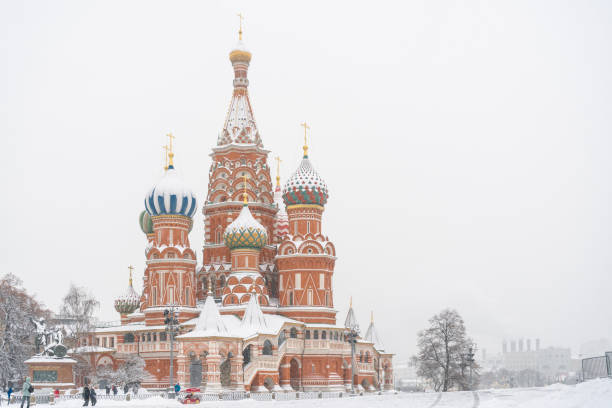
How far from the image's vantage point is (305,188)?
52.7 metres

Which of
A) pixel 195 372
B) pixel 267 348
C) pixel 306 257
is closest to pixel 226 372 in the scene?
pixel 195 372

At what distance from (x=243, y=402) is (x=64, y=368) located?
12498 mm

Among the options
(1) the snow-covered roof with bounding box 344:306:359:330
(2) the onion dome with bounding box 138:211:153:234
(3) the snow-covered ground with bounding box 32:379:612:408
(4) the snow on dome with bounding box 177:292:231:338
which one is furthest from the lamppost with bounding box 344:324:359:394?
(2) the onion dome with bounding box 138:211:153:234

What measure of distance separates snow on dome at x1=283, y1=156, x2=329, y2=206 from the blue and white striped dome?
22.0ft

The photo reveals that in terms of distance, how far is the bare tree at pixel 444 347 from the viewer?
53875mm

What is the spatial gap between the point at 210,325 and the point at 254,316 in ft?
11.9

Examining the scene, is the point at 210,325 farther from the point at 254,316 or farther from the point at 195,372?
the point at 195,372

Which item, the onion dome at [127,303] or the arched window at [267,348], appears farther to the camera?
the onion dome at [127,303]

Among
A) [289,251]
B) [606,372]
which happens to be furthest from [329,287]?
[606,372]

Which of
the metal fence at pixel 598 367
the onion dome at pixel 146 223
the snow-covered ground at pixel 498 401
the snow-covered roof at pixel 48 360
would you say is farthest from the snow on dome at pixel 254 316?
the metal fence at pixel 598 367

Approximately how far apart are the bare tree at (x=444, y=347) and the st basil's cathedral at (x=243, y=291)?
3.85 meters

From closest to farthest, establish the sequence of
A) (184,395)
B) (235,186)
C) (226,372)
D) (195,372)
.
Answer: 1. (184,395)
2. (226,372)
3. (195,372)
4. (235,186)

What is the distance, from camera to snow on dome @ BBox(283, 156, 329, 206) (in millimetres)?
52719

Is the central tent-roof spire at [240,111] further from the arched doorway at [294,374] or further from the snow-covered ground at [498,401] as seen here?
the snow-covered ground at [498,401]
